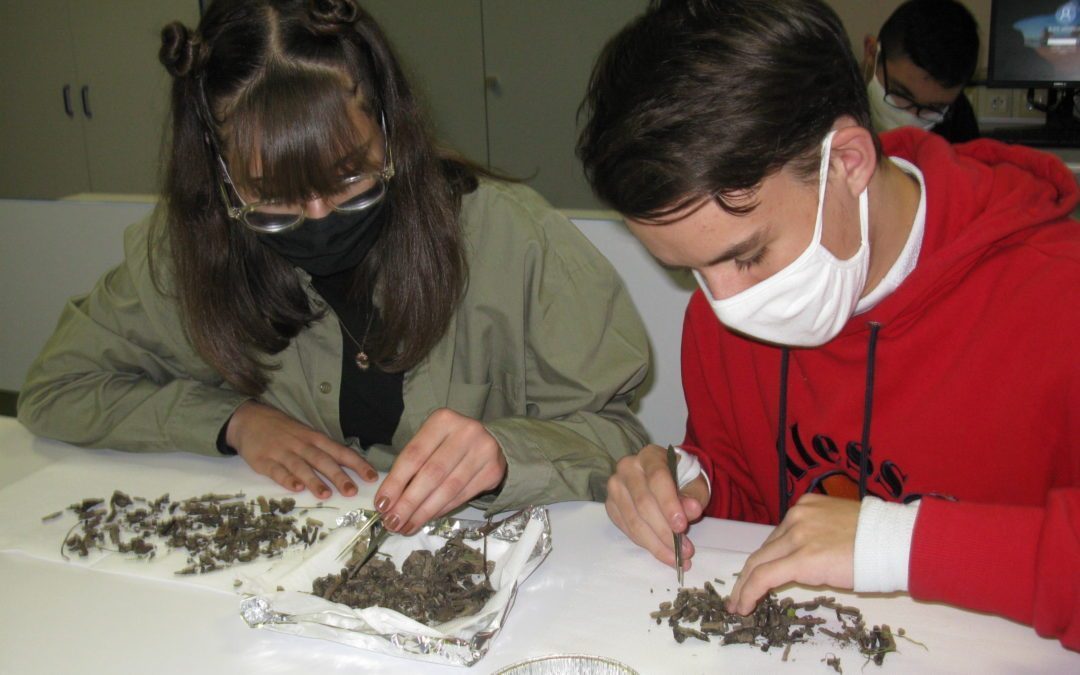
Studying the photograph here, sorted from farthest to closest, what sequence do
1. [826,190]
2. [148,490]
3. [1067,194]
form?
[148,490]
[1067,194]
[826,190]

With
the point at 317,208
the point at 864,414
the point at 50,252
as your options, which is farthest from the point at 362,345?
the point at 50,252

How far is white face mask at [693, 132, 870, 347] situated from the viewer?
107 centimetres

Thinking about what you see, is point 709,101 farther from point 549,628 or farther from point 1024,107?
point 1024,107

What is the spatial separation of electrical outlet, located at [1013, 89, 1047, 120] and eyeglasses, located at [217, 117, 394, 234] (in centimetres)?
350

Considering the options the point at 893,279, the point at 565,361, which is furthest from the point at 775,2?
the point at 565,361

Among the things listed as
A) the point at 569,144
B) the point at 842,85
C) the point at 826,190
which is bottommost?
the point at 569,144

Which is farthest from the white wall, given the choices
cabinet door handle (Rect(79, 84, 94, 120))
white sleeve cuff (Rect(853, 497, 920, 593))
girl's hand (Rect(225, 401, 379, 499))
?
cabinet door handle (Rect(79, 84, 94, 120))

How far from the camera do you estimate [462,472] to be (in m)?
1.17

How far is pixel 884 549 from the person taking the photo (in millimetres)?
897

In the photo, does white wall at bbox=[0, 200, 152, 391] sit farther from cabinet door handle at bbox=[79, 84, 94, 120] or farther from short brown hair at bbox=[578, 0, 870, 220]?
cabinet door handle at bbox=[79, 84, 94, 120]

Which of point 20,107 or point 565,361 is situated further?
point 20,107

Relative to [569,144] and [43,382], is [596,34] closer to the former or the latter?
[569,144]

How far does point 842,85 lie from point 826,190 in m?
0.11

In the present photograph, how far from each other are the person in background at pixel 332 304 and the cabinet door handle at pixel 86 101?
3.79m
